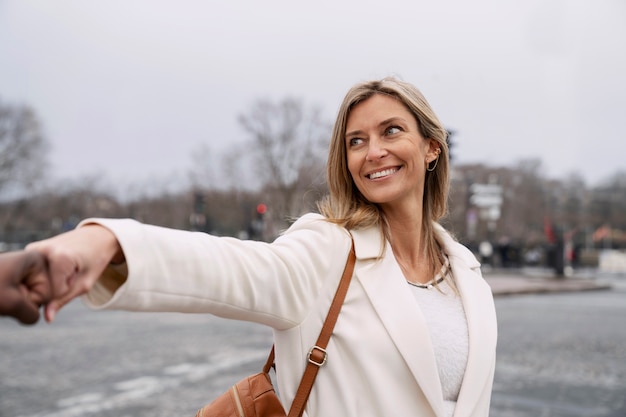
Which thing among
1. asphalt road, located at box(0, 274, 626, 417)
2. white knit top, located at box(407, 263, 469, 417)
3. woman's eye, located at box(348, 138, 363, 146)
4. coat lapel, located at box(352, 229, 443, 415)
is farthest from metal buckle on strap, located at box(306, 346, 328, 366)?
asphalt road, located at box(0, 274, 626, 417)

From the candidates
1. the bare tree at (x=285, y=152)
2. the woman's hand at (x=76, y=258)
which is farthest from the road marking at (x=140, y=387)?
the bare tree at (x=285, y=152)

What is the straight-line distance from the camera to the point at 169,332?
407 inches

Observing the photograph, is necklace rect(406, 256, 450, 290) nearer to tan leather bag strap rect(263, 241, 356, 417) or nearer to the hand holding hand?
tan leather bag strap rect(263, 241, 356, 417)

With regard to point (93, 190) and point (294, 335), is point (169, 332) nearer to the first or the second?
point (294, 335)

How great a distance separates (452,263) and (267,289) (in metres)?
0.93

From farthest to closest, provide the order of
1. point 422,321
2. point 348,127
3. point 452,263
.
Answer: point 452,263 → point 348,127 → point 422,321

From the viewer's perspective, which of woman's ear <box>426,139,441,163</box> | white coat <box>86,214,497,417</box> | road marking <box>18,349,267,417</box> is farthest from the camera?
road marking <box>18,349,267,417</box>

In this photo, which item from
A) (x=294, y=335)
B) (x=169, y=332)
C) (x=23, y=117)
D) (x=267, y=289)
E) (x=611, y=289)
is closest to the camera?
(x=267, y=289)

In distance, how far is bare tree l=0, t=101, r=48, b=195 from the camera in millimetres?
48719

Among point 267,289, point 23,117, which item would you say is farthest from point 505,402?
point 23,117

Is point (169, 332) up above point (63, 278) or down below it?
below

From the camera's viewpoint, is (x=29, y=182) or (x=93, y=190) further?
(x=93, y=190)

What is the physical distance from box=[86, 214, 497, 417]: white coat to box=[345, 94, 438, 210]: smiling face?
0.47ft

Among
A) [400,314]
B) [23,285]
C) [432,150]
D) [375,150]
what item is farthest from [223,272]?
[432,150]
